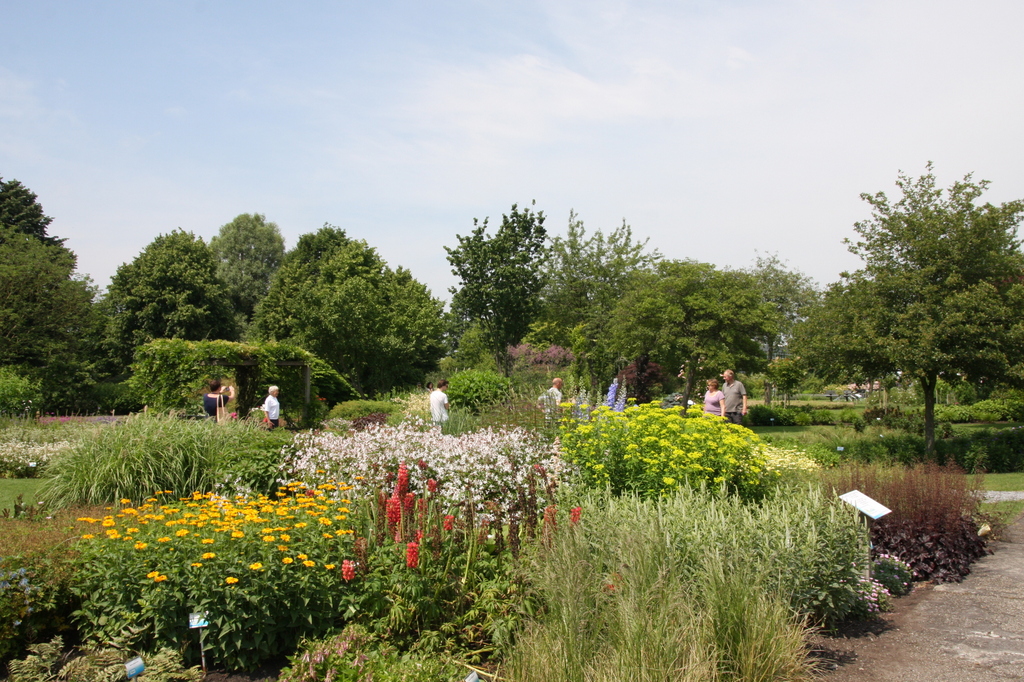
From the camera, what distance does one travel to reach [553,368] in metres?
29.0

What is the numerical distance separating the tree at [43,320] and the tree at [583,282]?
57.5 feet

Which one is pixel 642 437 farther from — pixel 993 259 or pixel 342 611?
pixel 993 259

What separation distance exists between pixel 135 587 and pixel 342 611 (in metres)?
1.17

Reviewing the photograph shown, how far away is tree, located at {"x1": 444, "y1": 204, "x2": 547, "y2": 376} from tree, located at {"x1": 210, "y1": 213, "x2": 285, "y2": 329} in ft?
65.9

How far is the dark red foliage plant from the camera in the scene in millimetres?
5887

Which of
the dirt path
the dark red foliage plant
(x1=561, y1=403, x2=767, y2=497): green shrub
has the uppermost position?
(x1=561, y1=403, x2=767, y2=497): green shrub

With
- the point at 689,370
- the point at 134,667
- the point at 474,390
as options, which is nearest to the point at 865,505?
the point at 134,667

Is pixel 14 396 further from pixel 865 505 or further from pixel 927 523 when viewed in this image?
pixel 927 523

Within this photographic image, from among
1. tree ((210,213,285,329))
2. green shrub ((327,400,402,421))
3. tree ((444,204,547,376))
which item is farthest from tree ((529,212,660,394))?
tree ((210,213,285,329))

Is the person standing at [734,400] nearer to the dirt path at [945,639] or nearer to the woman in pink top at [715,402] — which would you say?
the woman in pink top at [715,402]

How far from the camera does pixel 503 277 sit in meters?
29.2

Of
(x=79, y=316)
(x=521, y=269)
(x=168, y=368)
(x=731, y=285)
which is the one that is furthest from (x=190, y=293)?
(x=731, y=285)

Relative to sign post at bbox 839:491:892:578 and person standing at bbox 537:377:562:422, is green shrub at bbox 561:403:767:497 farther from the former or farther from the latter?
person standing at bbox 537:377:562:422

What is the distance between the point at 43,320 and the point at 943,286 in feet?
80.5
